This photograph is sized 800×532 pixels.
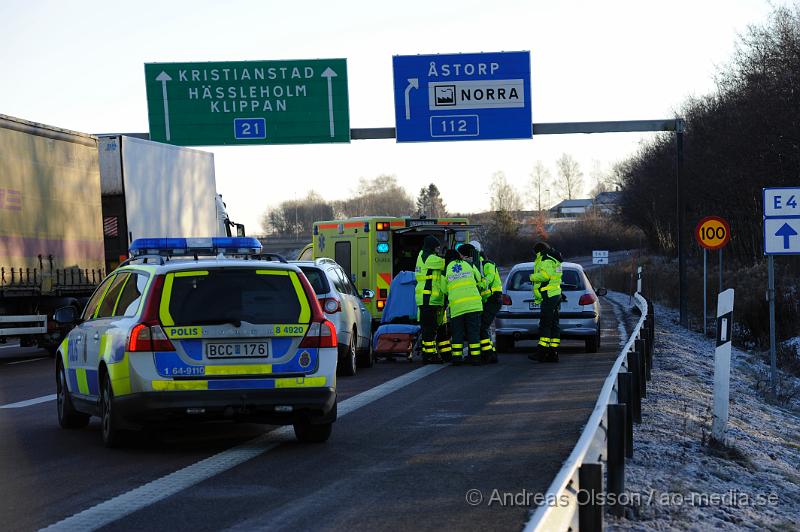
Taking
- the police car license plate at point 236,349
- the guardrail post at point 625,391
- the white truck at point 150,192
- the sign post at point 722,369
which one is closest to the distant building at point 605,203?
the white truck at point 150,192

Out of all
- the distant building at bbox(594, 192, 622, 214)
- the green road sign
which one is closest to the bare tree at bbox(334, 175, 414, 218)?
the distant building at bbox(594, 192, 622, 214)

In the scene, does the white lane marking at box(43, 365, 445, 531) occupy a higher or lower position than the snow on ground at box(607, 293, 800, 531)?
higher

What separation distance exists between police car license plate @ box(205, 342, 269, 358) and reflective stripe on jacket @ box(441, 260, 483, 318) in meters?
9.04

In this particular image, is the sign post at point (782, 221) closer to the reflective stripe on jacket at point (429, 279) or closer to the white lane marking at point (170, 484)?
the reflective stripe on jacket at point (429, 279)

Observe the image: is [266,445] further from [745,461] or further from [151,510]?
[745,461]

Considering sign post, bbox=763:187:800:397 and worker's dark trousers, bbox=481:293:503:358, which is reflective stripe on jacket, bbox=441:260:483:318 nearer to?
worker's dark trousers, bbox=481:293:503:358

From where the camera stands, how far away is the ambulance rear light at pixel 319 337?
32.3 feet

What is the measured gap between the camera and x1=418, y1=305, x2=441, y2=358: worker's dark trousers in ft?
62.8

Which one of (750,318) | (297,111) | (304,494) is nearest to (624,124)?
(750,318)

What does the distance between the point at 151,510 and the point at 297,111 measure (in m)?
23.1

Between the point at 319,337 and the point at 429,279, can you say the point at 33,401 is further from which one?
the point at 429,279

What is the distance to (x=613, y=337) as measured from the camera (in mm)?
26141

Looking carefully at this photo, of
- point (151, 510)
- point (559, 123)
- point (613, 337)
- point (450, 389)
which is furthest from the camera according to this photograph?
point (559, 123)

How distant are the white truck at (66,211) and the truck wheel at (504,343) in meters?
7.28
